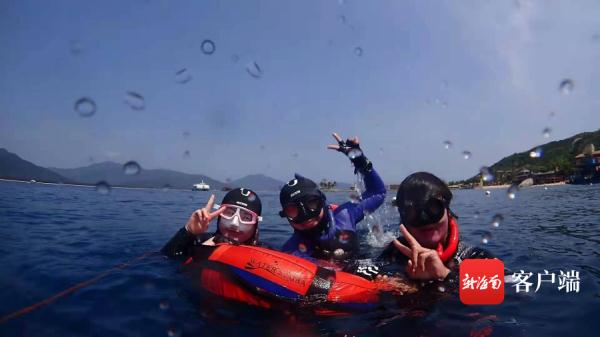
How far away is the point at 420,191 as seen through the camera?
12.0 feet

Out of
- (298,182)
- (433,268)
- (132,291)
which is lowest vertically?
(132,291)

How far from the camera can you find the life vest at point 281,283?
147 inches

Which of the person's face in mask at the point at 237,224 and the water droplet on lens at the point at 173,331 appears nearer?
the water droplet on lens at the point at 173,331

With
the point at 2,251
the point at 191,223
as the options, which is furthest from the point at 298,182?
the point at 2,251

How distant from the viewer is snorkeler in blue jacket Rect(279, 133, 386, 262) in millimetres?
5551

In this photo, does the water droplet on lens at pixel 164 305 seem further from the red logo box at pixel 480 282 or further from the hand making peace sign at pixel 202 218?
the red logo box at pixel 480 282

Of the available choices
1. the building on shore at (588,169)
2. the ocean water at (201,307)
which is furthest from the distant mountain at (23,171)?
the building on shore at (588,169)

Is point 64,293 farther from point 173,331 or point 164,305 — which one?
point 173,331

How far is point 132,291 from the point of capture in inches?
185

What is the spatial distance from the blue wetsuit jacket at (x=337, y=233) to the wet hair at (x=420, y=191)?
2263mm

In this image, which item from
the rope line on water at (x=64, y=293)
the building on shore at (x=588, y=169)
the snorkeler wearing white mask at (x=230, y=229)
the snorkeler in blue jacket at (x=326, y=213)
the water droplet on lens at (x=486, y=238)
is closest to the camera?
the rope line on water at (x=64, y=293)

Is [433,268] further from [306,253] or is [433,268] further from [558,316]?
[306,253]

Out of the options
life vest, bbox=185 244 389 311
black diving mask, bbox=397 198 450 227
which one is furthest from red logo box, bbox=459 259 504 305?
life vest, bbox=185 244 389 311

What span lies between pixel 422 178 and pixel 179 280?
4004mm
